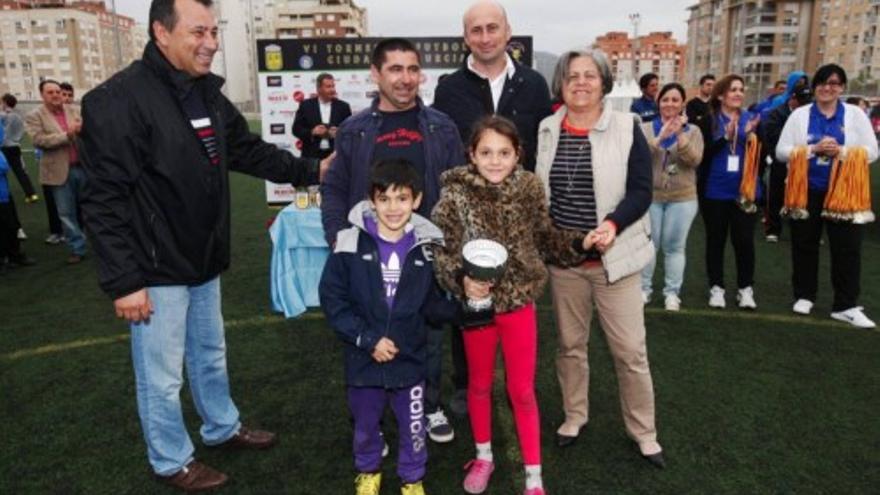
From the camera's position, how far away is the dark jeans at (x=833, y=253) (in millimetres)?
5367

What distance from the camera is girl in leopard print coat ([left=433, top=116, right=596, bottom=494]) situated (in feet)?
9.27

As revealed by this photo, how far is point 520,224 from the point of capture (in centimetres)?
288

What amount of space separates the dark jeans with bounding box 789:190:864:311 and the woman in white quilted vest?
318 cm

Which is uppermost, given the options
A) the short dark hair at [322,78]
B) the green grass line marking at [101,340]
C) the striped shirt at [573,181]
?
the short dark hair at [322,78]

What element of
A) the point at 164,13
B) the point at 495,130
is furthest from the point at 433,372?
the point at 164,13

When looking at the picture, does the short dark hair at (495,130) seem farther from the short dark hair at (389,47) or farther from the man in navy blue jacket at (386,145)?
the short dark hair at (389,47)

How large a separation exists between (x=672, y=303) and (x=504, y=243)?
11.8 feet

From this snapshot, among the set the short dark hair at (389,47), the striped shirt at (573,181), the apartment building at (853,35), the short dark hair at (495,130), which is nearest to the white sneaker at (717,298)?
the striped shirt at (573,181)

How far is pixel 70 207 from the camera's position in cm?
805

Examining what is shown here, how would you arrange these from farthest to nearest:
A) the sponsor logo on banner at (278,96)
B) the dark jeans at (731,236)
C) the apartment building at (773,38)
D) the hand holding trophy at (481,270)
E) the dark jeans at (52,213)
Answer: the apartment building at (773,38), the sponsor logo on banner at (278,96), the dark jeans at (52,213), the dark jeans at (731,236), the hand holding trophy at (481,270)

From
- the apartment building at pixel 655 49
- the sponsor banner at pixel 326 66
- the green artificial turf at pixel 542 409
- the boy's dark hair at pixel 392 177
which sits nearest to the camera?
the boy's dark hair at pixel 392 177

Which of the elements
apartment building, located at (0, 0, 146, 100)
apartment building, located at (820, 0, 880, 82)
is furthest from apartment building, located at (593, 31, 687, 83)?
apartment building, located at (0, 0, 146, 100)

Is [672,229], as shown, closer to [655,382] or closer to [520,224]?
[655,382]

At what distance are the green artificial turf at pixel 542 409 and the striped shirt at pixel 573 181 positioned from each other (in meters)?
1.33
